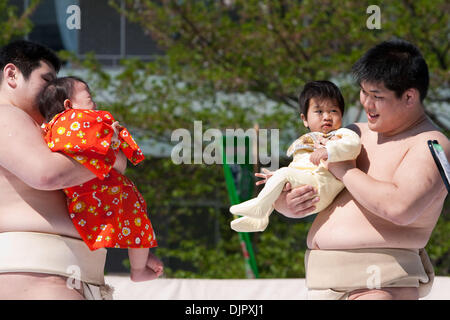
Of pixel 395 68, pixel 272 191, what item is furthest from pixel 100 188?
pixel 395 68

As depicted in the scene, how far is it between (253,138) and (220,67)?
3.46ft

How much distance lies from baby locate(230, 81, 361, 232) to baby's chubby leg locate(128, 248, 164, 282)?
0.39 metres

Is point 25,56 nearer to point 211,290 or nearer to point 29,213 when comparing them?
point 29,213

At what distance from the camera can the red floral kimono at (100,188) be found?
2.30 meters

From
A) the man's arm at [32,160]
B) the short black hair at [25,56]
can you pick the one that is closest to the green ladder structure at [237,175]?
the short black hair at [25,56]

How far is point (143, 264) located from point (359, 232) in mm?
879

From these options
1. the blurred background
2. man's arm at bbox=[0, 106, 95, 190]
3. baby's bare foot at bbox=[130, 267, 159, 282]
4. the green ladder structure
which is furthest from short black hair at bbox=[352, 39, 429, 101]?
the blurred background

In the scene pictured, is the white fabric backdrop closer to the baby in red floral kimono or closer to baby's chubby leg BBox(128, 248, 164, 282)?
baby's chubby leg BBox(128, 248, 164, 282)

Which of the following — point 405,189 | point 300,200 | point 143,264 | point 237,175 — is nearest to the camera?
point 405,189

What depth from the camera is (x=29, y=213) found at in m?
2.33
